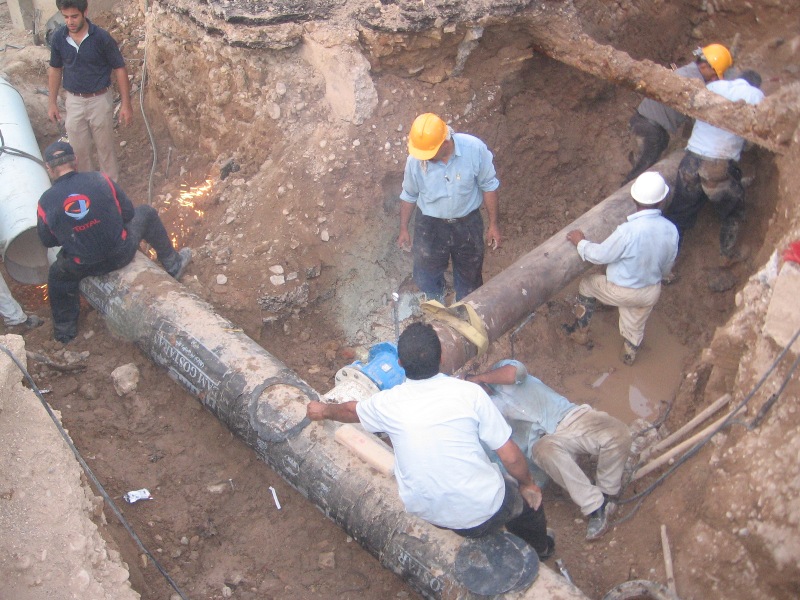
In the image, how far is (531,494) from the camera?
3602mm

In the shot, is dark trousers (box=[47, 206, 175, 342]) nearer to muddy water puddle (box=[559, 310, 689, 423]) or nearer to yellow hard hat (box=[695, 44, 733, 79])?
muddy water puddle (box=[559, 310, 689, 423])

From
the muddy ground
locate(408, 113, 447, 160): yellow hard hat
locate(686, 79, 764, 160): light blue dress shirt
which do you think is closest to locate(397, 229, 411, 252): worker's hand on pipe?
the muddy ground

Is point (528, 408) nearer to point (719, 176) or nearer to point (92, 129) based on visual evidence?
point (719, 176)

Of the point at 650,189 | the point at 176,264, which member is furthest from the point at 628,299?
the point at 176,264

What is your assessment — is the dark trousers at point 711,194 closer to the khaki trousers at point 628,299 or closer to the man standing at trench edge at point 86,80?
the khaki trousers at point 628,299

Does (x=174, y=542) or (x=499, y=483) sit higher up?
(x=499, y=483)

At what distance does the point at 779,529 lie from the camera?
337cm

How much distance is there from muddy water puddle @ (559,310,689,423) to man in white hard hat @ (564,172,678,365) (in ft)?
0.78

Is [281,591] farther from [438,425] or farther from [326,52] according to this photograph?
[326,52]

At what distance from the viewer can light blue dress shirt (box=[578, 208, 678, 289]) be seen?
5059 mm

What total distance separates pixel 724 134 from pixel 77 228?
4892mm

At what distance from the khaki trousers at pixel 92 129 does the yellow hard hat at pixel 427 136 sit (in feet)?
10.8

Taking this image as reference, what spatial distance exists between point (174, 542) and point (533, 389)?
2390 millimetres

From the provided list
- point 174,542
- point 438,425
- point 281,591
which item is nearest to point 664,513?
point 438,425
